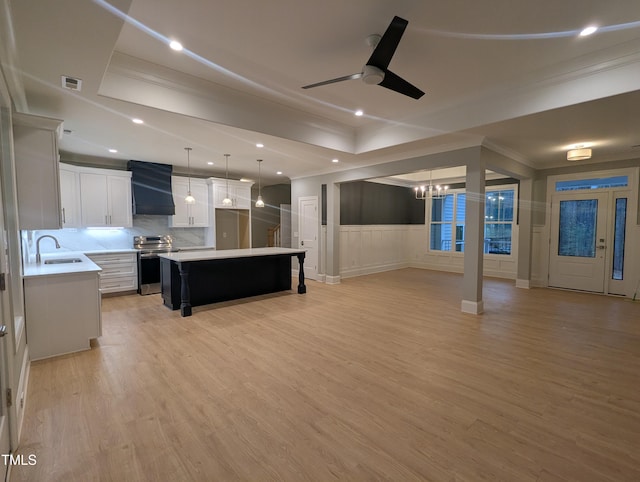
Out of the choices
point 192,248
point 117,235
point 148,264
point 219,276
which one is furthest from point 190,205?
point 219,276

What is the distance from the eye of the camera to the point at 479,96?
3.78 metres

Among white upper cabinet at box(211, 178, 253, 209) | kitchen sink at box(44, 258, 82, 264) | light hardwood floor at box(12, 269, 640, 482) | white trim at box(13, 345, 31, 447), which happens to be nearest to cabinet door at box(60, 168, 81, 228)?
kitchen sink at box(44, 258, 82, 264)

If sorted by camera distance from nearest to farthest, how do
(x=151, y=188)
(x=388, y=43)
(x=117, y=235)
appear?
(x=388, y=43)
(x=117, y=235)
(x=151, y=188)

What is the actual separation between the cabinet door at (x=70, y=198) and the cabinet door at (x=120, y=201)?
50 cm

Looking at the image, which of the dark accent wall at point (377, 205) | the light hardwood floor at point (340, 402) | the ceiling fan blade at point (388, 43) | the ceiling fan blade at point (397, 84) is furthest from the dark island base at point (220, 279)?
the ceiling fan blade at point (388, 43)

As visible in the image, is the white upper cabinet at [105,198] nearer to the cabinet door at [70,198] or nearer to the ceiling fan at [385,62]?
the cabinet door at [70,198]

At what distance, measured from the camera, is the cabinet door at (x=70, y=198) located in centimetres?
526

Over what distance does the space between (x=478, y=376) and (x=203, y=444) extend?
7.75 feet

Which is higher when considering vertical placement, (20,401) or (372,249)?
(372,249)

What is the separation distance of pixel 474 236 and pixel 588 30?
8.73 feet

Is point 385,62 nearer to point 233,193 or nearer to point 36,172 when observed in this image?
point 36,172

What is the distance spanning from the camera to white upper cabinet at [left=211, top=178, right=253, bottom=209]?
23.5 ft

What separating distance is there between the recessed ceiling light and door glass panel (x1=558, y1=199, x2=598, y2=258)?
15.7ft

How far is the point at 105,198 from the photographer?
226 inches
